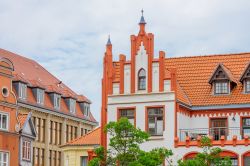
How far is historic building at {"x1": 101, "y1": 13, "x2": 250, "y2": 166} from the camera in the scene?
2411 inches

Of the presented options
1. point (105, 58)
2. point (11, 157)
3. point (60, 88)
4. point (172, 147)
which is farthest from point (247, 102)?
point (60, 88)

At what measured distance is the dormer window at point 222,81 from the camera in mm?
62594

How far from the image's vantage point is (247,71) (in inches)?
2431

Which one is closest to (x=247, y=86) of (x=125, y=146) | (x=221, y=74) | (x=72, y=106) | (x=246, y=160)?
(x=221, y=74)

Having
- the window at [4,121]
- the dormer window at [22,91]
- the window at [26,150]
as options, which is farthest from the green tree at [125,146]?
the dormer window at [22,91]

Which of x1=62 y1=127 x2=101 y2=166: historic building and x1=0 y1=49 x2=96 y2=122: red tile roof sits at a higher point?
x1=0 y1=49 x2=96 y2=122: red tile roof

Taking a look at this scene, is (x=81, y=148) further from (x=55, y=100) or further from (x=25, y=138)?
(x=55, y=100)

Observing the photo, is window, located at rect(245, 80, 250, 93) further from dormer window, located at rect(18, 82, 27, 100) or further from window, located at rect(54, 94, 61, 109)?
window, located at rect(54, 94, 61, 109)

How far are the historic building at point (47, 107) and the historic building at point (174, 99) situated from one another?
107ft

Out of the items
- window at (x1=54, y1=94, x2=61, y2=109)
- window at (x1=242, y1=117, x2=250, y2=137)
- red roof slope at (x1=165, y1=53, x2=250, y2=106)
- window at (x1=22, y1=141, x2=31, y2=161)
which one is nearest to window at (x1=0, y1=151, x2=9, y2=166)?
window at (x1=22, y1=141, x2=31, y2=161)

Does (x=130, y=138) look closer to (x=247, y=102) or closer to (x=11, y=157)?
(x=247, y=102)

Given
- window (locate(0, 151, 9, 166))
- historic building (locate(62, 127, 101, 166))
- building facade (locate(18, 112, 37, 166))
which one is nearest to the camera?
window (locate(0, 151, 9, 166))

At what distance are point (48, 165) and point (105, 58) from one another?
42.7 meters

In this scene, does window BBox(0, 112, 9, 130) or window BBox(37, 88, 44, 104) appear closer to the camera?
window BBox(0, 112, 9, 130)
